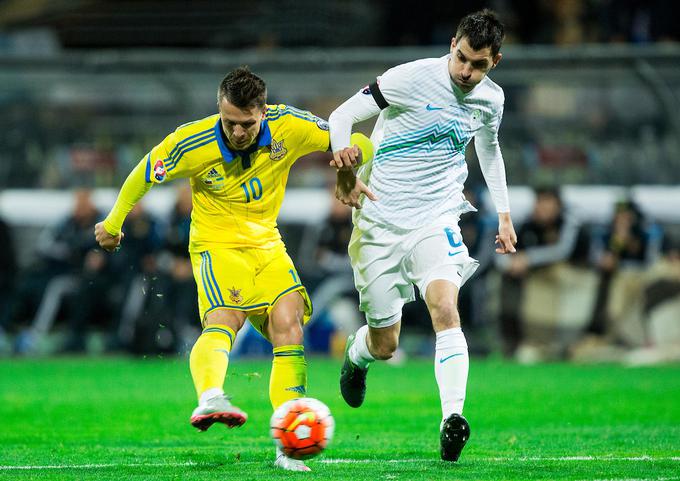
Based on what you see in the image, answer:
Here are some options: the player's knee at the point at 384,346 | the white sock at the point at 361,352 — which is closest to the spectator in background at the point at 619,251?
the white sock at the point at 361,352

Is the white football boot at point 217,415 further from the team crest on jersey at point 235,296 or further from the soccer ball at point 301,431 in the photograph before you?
the team crest on jersey at point 235,296

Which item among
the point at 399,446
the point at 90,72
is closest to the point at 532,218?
the point at 90,72

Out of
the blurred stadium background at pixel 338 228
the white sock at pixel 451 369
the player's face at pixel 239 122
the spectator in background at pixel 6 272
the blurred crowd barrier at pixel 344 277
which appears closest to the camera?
the player's face at pixel 239 122

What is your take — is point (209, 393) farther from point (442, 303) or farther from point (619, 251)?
point (619, 251)

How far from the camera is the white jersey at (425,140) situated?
24.1 ft

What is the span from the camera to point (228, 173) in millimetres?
6949

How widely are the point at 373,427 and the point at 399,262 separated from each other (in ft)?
5.69

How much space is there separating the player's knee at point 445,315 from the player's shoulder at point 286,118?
1.21 meters

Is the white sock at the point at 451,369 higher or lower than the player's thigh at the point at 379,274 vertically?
lower

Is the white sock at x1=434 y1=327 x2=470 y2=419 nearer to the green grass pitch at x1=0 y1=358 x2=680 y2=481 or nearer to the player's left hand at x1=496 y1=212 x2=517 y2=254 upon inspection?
the green grass pitch at x1=0 y1=358 x2=680 y2=481

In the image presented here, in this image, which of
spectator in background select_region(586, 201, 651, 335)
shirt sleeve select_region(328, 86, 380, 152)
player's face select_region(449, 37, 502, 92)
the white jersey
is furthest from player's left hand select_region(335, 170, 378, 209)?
spectator in background select_region(586, 201, 651, 335)

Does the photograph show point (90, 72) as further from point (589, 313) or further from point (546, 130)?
point (589, 313)

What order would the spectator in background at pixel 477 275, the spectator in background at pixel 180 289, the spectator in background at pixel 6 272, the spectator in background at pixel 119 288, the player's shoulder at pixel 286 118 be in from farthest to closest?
the spectator in background at pixel 6 272 < the spectator in background at pixel 119 288 < the spectator in background at pixel 180 289 < the spectator in background at pixel 477 275 < the player's shoulder at pixel 286 118

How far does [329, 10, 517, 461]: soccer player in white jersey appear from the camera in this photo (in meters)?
6.98
